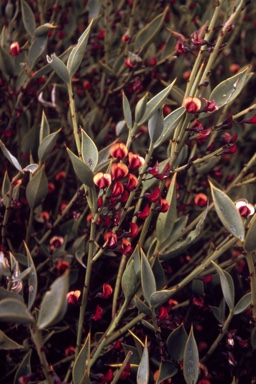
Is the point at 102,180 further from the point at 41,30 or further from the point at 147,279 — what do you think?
the point at 41,30

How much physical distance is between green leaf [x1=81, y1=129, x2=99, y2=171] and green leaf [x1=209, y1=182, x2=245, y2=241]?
19cm

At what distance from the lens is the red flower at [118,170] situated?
73cm

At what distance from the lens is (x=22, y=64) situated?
1.05m

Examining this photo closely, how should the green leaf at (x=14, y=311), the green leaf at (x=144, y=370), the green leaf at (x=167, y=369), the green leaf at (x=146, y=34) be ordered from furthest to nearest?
the green leaf at (x=146, y=34), the green leaf at (x=167, y=369), the green leaf at (x=144, y=370), the green leaf at (x=14, y=311)

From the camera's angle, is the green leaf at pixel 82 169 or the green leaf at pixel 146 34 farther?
the green leaf at pixel 146 34

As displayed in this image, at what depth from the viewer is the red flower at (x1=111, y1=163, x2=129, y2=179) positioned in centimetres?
73

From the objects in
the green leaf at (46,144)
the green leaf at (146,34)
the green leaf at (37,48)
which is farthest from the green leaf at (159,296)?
the green leaf at (146,34)

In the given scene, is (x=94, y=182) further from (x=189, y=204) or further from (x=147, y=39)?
(x=147, y=39)

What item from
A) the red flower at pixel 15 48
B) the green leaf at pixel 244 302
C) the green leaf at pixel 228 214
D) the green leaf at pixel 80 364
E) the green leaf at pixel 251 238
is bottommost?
the green leaf at pixel 244 302

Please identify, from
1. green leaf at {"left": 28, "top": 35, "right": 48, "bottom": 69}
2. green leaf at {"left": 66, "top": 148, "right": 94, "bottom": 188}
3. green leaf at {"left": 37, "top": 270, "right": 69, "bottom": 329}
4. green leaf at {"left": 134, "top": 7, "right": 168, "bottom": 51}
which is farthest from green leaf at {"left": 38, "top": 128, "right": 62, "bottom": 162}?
green leaf at {"left": 134, "top": 7, "right": 168, "bottom": 51}

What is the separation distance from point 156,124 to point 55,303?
0.37 m

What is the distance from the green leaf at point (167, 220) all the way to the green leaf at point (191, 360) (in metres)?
0.17

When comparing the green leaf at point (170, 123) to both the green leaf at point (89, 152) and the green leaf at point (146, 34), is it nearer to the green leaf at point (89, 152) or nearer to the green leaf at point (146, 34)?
the green leaf at point (89, 152)

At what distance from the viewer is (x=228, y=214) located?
27.4 inches
